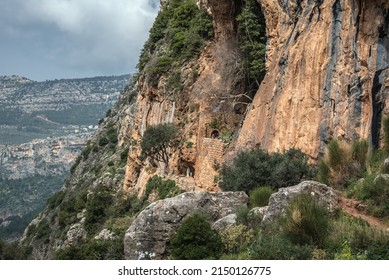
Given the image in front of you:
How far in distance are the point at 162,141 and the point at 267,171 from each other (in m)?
13.8

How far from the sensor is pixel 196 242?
35.6ft

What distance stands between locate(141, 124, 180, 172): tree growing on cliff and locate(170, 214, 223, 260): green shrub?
1931cm

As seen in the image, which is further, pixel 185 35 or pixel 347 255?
pixel 185 35

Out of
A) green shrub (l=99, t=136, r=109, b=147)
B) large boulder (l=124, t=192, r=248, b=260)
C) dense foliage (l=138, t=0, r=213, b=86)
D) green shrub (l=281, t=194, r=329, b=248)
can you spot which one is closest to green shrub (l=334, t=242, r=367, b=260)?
green shrub (l=281, t=194, r=329, b=248)

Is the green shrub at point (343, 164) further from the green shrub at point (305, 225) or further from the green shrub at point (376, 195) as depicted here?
the green shrub at point (305, 225)

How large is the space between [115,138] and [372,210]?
56.3 m

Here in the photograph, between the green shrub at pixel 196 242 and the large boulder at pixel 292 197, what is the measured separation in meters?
1.08

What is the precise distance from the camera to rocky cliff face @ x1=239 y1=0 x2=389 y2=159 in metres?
15.9

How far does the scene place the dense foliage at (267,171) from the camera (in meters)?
16.4

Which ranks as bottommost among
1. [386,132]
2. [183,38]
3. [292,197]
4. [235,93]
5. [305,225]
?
[305,225]

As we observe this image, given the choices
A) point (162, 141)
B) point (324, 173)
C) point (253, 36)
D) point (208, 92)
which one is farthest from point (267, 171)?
point (162, 141)

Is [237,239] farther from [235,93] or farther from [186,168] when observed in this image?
[186,168]

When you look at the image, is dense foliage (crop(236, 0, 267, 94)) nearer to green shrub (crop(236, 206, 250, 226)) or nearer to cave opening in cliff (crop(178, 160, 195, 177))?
cave opening in cliff (crop(178, 160, 195, 177))

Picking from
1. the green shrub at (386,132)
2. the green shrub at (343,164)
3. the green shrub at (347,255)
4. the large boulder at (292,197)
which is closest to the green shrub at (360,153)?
the green shrub at (343,164)
